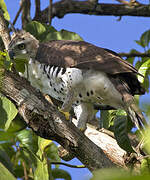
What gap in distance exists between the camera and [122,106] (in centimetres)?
370

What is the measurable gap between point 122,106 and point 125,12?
2.64 meters

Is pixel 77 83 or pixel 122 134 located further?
pixel 77 83

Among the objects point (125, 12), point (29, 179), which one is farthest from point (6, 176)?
point (125, 12)

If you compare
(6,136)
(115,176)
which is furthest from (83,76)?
(115,176)

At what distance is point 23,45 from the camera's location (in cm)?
432

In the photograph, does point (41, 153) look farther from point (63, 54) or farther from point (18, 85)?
point (18, 85)

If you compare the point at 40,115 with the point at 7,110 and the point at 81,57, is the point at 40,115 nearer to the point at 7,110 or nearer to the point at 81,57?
the point at 7,110

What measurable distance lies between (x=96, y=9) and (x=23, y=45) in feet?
6.80

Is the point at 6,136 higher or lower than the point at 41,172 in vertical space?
higher

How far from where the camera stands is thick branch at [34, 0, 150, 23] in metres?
5.81

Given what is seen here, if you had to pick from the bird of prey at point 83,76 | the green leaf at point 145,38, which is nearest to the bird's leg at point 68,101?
the bird of prey at point 83,76

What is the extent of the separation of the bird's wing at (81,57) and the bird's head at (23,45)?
201 mm

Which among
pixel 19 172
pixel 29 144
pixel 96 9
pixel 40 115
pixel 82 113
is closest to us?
pixel 40 115

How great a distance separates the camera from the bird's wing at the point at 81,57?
3.43 metres
